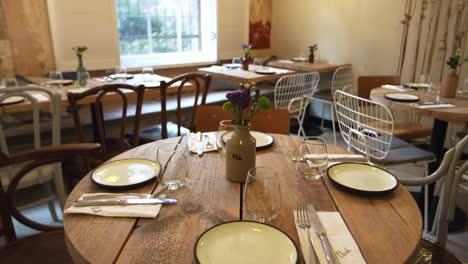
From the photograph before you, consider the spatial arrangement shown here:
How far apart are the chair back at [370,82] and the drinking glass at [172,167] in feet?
8.70

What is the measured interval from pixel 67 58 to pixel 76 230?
3023mm

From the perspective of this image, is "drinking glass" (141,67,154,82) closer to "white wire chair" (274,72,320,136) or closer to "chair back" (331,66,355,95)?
"white wire chair" (274,72,320,136)

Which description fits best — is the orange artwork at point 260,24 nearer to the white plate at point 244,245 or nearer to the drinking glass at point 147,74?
the drinking glass at point 147,74

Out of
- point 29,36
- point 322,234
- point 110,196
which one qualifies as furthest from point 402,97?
point 29,36

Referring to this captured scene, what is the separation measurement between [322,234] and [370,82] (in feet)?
9.20

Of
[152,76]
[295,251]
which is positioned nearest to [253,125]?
[295,251]

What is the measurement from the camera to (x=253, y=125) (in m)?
1.90

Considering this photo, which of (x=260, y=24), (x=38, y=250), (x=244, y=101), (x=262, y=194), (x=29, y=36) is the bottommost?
(x=38, y=250)

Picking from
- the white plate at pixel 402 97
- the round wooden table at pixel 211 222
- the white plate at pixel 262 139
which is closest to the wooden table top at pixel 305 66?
the white plate at pixel 402 97

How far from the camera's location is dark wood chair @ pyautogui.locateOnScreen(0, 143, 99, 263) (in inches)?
50.9

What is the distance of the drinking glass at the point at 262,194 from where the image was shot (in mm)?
915

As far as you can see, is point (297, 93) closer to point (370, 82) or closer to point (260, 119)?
point (370, 82)

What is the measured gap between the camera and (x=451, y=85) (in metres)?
2.61

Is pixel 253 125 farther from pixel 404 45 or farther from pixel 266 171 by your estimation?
pixel 404 45
